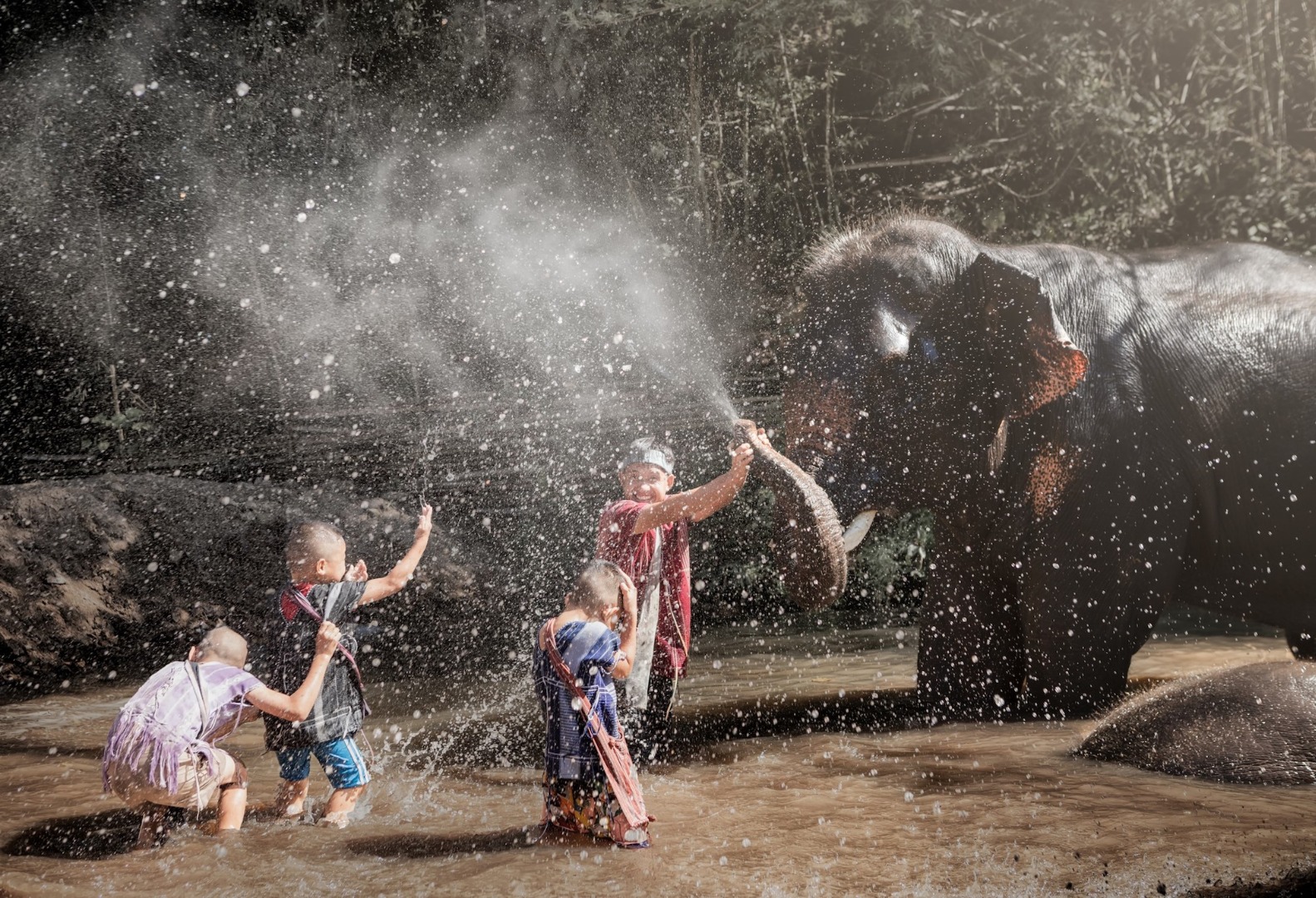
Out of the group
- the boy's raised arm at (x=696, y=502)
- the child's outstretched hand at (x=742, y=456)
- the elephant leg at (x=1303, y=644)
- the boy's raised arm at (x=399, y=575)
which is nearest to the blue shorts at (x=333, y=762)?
the boy's raised arm at (x=399, y=575)

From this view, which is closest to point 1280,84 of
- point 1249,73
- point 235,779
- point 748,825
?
point 1249,73

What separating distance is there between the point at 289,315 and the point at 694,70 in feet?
17.8

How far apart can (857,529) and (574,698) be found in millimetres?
1956

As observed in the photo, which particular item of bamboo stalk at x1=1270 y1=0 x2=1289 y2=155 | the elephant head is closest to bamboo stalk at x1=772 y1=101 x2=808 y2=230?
bamboo stalk at x1=1270 y1=0 x2=1289 y2=155

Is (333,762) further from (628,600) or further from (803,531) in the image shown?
(803,531)

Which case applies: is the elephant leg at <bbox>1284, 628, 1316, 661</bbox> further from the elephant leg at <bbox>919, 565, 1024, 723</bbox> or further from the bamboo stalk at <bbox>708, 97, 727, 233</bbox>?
the bamboo stalk at <bbox>708, 97, 727, 233</bbox>

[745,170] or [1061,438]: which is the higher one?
[745,170]

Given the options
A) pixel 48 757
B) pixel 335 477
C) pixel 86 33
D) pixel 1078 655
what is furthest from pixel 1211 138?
pixel 86 33

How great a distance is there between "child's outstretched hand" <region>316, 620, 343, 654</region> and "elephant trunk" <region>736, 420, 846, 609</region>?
62.3 inches

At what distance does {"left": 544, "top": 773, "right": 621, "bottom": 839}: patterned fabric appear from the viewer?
9.89 feet

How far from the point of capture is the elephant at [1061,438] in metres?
4.46

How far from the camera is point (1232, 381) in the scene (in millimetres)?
4699

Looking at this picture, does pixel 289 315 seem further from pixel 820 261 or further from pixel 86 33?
pixel 820 261

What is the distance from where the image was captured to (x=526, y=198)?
465 inches
